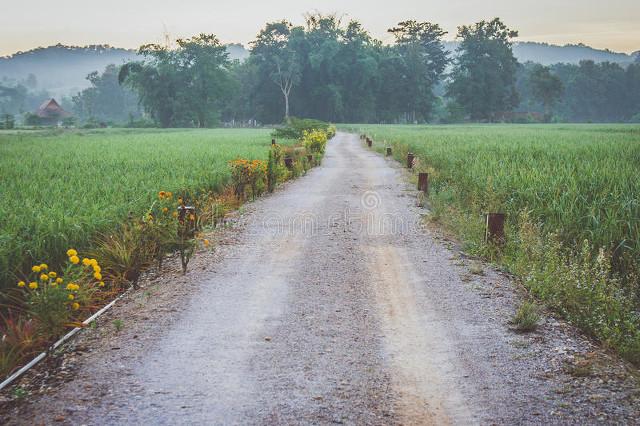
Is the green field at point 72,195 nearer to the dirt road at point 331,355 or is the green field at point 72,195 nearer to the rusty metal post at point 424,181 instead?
the dirt road at point 331,355

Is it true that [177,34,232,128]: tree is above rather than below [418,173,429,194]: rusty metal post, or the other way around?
above

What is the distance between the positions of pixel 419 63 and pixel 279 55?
26.7m

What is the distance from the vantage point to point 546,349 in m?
5.10

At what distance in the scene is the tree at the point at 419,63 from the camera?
99.3 metres

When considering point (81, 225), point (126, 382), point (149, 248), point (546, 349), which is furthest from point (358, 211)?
point (126, 382)

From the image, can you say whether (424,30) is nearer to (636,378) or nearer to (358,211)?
(358,211)

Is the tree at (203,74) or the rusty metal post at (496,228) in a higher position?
the tree at (203,74)

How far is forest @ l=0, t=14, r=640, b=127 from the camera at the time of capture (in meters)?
86.4

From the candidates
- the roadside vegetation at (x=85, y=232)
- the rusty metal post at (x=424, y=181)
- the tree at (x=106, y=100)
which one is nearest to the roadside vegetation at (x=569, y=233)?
the rusty metal post at (x=424, y=181)

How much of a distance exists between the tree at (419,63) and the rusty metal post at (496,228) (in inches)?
3712

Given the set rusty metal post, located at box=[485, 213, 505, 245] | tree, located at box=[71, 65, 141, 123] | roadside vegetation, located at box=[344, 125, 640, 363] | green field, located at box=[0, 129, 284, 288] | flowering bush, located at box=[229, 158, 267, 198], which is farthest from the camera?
tree, located at box=[71, 65, 141, 123]

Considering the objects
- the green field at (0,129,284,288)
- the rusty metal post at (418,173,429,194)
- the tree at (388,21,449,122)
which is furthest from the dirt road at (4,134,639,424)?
the tree at (388,21,449,122)

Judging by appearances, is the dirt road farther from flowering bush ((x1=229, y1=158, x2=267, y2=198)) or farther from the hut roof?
the hut roof

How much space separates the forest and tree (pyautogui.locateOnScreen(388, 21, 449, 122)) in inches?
7.9
